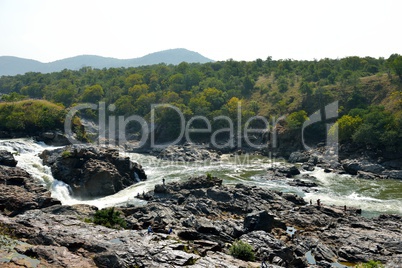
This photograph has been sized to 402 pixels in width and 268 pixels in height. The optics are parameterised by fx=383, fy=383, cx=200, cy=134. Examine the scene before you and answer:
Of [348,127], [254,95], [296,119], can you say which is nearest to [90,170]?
[348,127]

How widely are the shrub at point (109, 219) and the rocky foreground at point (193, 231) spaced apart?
1.23 metres

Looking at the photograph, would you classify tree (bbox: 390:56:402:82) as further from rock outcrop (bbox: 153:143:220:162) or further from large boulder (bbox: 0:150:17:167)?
large boulder (bbox: 0:150:17:167)

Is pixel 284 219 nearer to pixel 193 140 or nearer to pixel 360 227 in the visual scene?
pixel 360 227

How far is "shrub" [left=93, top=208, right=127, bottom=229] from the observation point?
3684 centimetres

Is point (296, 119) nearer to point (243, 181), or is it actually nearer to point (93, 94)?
point (243, 181)

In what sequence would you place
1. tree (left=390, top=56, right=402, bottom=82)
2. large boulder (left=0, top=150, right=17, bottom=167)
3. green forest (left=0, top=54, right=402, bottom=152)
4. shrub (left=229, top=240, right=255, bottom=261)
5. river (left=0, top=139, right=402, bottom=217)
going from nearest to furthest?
shrub (left=229, top=240, right=255, bottom=261) < river (left=0, top=139, right=402, bottom=217) < large boulder (left=0, top=150, right=17, bottom=167) < green forest (left=0, top=54, right=402, bottom=152) < tree (left=390, top=56, right=402, bottom=82)

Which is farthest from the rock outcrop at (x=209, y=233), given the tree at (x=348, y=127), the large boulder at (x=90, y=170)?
the tree at (x=348, y=127)

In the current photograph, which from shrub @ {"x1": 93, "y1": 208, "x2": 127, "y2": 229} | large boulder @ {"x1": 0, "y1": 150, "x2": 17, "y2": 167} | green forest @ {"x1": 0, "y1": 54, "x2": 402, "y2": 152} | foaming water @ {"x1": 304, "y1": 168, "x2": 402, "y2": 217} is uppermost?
green forest @ {"x1": 0, "y1": 54, "x2": 402, "y2": 152}

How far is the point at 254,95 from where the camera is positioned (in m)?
133

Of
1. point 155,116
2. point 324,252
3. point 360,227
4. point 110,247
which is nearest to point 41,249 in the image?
point 110,247

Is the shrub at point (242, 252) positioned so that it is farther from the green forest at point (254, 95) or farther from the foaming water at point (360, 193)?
the green forest at point (254, 95)

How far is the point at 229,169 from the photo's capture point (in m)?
79.2

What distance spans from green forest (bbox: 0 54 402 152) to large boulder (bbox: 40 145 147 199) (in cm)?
2205

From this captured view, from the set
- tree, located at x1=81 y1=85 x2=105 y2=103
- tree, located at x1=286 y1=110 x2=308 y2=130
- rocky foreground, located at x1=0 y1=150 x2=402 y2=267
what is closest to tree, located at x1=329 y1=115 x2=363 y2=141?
tree, located at x1=286 y1=110 x2=308 y2=130
